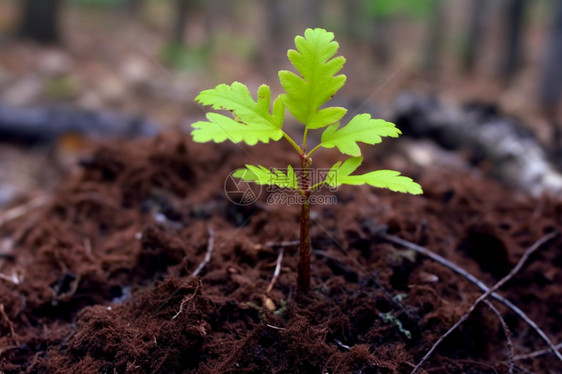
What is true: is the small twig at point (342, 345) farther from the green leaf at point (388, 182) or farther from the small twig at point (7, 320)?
the small twig at point (7, 320)

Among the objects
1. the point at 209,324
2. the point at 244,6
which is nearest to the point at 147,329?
the point at 209,324

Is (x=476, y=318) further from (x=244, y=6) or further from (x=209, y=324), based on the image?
(x=244, y=6)

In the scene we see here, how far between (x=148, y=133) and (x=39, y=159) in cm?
144

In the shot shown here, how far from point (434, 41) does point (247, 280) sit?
14819 mm

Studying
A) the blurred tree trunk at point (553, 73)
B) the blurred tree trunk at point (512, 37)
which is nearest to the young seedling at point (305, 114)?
the blurred tree trunk at point (553, 73)

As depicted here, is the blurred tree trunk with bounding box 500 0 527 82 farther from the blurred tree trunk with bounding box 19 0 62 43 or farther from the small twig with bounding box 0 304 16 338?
the small twig with bounding box 0 304 16 338

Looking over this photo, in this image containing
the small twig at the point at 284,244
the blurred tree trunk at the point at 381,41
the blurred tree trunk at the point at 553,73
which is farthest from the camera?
the blurred tree trunk at the point at 381,41

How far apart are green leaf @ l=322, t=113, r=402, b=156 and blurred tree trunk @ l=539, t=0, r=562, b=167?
27.5 feet

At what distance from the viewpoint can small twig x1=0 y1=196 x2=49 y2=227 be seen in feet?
10.4

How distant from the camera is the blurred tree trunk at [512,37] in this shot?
11.9 meters

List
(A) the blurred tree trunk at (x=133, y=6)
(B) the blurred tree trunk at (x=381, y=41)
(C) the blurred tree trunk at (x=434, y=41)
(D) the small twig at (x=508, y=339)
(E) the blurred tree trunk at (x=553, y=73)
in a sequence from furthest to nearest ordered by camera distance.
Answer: (A) the blurred tree trunk at (x=133, y=6), (B) the blurred tree trunk at (x=381, y=41), (C) the blurred tree trunk at (x=434, y=41), (E) the blurred tree trunk at (x=553, y=73), (D) the small twig at (x=508, y=339)

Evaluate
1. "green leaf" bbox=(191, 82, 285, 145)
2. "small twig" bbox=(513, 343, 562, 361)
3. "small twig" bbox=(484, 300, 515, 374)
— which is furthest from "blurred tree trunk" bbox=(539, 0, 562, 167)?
"green leaf" bbox=(191, 82, 285, 145)

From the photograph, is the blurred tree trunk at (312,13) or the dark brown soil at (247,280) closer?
the dark brown soil at (247,280)

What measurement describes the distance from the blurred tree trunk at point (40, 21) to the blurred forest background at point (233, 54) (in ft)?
0.08
